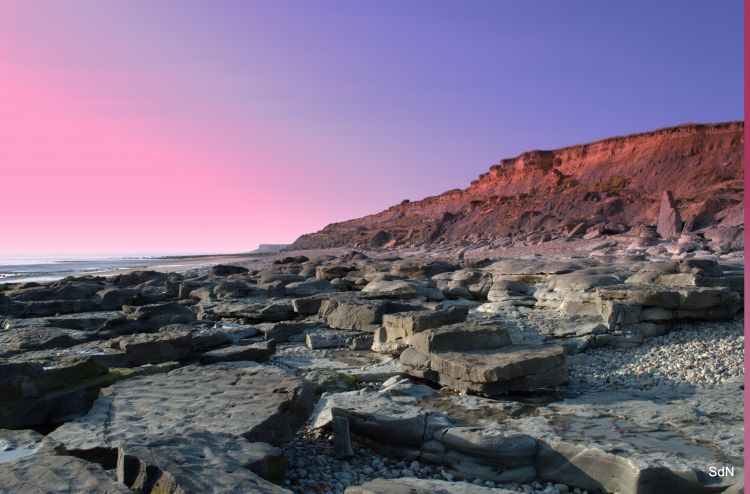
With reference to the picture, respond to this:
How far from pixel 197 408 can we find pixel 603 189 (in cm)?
5015

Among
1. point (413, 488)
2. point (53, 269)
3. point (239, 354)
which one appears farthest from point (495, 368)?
point (53, 269)

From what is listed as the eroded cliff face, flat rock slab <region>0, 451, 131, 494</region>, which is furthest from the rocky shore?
the eroded cliff face

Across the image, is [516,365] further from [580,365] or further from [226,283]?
[226,283]

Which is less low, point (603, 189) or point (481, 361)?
point (603, 189)

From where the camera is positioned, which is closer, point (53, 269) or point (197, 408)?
point (197, 408)

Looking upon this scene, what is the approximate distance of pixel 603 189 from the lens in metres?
48.8

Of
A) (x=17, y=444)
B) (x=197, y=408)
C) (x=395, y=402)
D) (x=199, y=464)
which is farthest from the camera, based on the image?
(x=395, y=402)

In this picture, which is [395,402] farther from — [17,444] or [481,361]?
[17,444]

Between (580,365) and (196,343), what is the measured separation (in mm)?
4591

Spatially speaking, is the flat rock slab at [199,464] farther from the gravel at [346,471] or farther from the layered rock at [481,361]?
the layered rock at [481,361]

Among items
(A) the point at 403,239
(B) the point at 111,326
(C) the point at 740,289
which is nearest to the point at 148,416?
(B) the point at 111,326

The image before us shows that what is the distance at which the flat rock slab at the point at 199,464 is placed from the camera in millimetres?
2678

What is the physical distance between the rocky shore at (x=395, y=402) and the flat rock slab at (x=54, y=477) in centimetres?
1

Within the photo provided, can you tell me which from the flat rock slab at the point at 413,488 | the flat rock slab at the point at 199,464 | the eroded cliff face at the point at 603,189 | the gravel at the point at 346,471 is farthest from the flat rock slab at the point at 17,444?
the eroded cliff face at the point at 603,189
